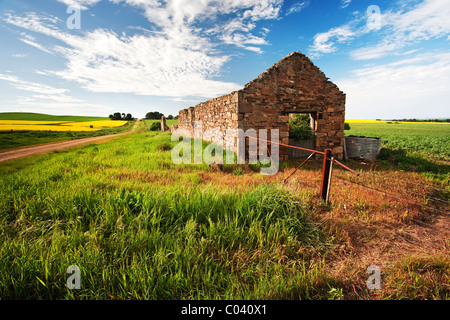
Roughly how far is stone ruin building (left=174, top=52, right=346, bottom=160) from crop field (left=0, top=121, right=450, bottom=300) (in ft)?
15.7

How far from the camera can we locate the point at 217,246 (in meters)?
2.65

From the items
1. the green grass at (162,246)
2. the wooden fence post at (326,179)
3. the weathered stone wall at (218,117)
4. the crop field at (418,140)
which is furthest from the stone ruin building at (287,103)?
the crop field at (418,140)

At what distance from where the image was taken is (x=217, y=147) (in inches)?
403

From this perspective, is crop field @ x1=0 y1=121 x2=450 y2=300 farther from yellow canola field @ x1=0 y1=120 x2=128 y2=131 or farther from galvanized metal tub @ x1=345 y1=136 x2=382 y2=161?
yellow canola field @ x1=0 y1=120 x2=128 y2=131

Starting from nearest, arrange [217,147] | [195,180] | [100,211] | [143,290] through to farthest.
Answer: [143,290] < [100,211] < [195,180] < [217,147]

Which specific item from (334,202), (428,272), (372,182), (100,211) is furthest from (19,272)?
(372,182)

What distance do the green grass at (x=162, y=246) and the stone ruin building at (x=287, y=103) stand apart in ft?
17.3

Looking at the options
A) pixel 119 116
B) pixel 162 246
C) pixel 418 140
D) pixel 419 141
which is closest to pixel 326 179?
pixel 162 246

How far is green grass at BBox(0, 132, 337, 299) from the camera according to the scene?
2045mm

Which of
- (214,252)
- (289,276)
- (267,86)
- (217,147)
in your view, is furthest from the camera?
(217,147)

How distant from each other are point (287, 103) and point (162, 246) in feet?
26.7

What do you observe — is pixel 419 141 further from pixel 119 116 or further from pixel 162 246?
pixel 119 116

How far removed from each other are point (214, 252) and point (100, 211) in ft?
6.50
